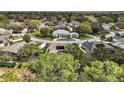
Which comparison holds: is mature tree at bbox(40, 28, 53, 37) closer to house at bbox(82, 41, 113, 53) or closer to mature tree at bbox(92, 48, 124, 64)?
house at bbox(82, 41, 113, 53)

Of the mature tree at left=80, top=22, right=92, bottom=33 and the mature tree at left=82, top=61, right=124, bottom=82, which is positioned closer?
the mature tree at left=82, top=61, right=124, bottom=82

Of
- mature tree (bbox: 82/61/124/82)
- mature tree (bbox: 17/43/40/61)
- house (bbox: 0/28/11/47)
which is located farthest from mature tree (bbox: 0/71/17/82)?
mature tree (bbox: 82/61/124/82)

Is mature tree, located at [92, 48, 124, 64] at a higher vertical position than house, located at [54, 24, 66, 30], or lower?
lower

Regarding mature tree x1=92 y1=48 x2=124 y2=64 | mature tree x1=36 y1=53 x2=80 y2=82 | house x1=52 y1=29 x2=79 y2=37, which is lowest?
mature tree x1=36 y1=53 x2=80 y2=82

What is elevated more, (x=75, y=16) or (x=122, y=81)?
(x=75, y=16)

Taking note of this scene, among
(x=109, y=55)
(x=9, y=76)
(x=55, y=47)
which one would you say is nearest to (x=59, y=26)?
(x=55, y=47)

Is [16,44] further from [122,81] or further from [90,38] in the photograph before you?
[122,81]
